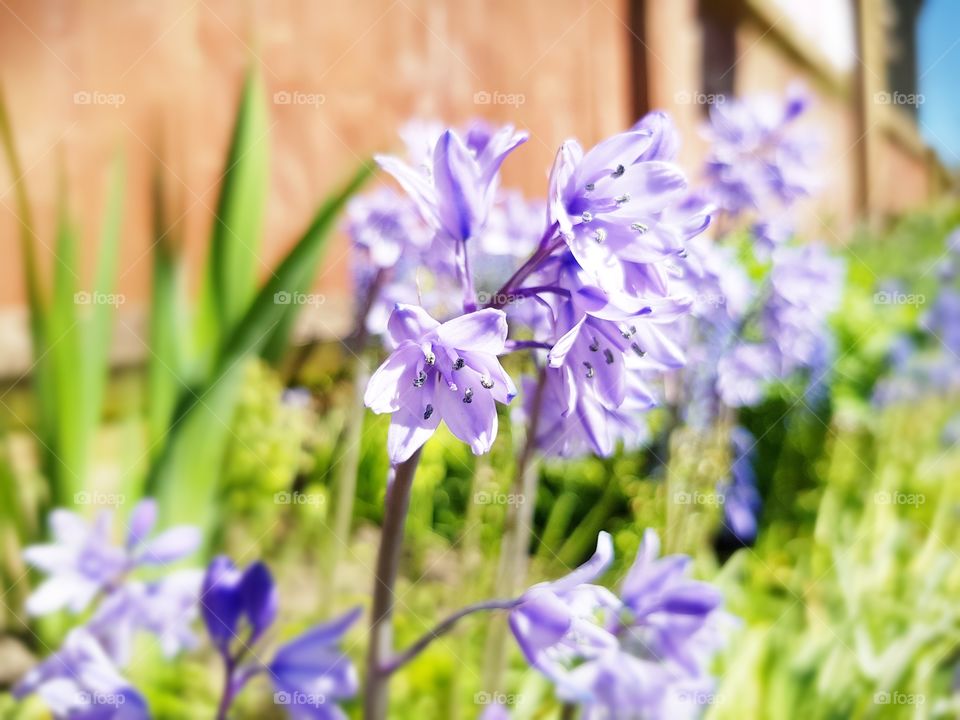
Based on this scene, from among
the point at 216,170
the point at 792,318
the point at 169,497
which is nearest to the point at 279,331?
the point at 169,497

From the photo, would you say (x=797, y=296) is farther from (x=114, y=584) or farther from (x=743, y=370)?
(x=114, y=584)

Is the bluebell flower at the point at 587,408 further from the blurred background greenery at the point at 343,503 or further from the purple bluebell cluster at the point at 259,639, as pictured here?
the blurred background greenery at the point at 343,503

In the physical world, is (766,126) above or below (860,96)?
below

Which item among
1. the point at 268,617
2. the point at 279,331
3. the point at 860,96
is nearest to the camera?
the point at 268,617

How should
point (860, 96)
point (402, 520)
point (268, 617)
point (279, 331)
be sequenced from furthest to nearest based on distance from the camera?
point (860, 96) < point (279, 331) < point (268, 617) < point (402, 520)

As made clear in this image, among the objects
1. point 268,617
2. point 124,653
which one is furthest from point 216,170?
point 268,617

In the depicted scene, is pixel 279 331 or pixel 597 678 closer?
pixel 597 678

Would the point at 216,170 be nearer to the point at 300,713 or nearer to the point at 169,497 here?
the point at 169,497

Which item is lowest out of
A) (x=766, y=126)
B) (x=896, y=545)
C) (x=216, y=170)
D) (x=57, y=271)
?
(x=896, y=545)
